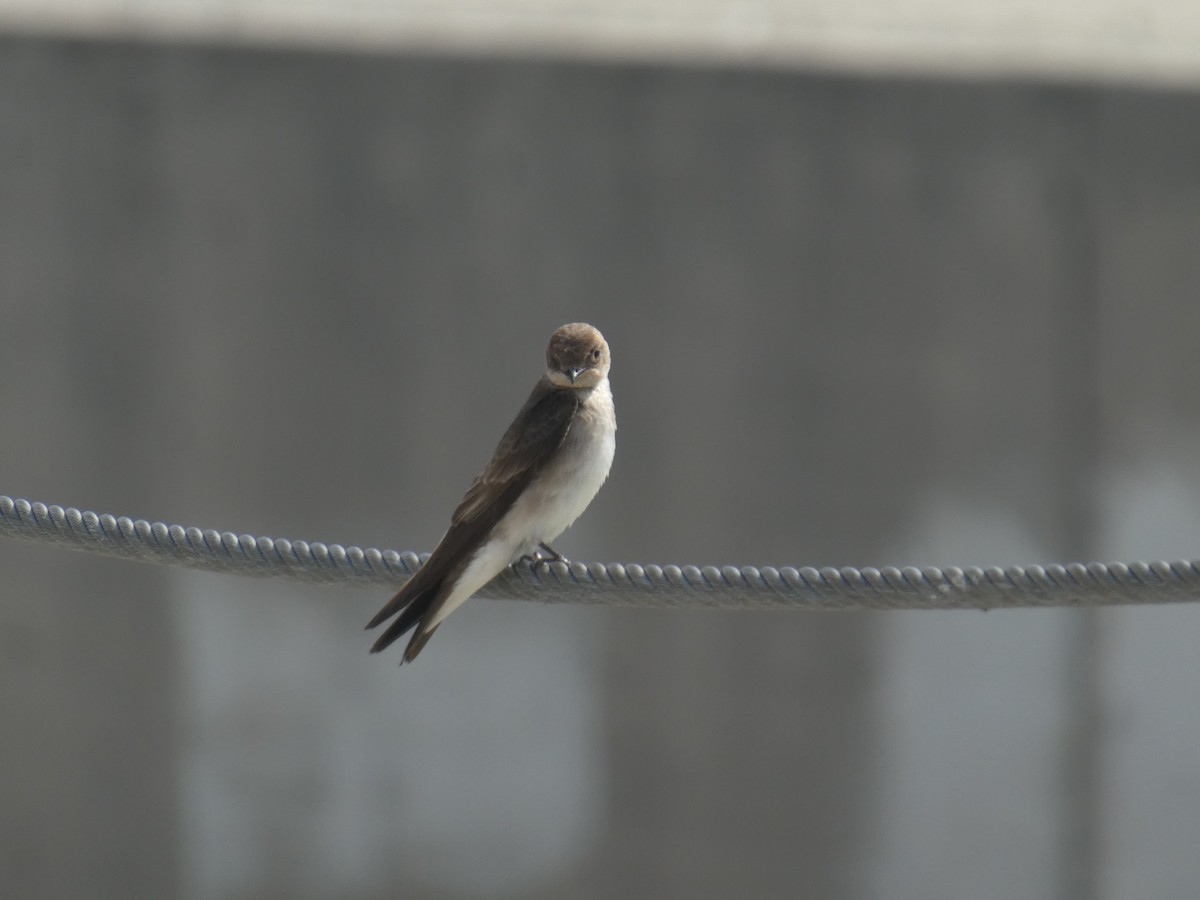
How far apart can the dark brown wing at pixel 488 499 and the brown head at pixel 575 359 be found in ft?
0.11

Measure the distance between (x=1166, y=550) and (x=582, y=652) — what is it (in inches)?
83.8

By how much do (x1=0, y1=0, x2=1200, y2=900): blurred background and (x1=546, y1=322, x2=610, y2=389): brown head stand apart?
1853 millimetres

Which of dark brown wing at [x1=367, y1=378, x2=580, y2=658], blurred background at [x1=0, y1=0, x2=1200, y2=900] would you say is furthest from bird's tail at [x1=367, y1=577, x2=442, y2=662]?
blurred background at [x1=0, y1=0, x2=1200, y2=900]

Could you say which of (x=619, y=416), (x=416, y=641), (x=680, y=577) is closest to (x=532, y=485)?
(x=416, y=641)

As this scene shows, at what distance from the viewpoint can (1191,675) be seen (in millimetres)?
5676

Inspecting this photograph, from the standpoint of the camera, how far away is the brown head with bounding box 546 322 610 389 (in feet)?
11.1

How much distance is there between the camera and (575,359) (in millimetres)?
3424

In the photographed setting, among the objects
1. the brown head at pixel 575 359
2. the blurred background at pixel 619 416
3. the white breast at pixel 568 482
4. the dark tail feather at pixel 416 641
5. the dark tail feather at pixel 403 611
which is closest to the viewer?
the dark tail feather at pixel 403 611

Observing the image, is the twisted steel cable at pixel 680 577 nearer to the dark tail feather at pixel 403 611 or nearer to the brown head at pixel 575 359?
the dark tail feather at pixel 403 611

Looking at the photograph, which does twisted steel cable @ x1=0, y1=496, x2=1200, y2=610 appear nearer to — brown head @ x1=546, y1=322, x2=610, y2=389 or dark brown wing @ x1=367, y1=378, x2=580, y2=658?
dark brown wing @ x1=367, y1=378, x2=580, y2=658

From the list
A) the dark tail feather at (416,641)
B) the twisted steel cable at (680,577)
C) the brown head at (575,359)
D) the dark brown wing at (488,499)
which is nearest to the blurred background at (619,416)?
the brown head at (575,359)

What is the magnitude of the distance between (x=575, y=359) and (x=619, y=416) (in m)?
1.95

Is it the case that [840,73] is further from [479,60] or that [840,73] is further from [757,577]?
[757,577]

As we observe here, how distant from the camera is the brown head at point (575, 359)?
11.1ft
